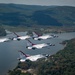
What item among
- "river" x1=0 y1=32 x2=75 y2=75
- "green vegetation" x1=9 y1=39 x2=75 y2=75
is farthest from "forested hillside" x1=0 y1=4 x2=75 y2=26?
"green vegetation" x1=9 y1=39 x2=75 y2=75

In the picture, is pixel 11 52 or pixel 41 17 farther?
pixel 41 17

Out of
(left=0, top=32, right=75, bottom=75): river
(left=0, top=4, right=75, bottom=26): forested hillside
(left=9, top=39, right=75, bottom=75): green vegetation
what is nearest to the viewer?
(left=9, top=39, right=75, bottom=75): green vegetation

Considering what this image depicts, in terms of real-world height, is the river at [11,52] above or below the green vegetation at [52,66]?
below

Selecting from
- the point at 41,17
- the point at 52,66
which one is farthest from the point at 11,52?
the point at 41,17

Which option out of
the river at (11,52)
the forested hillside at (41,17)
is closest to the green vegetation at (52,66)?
the river at (11,52)

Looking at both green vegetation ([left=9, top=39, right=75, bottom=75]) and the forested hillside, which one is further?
the forested hillside

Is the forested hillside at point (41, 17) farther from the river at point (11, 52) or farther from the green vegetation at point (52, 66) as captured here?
the green vegetation at point (52, 66)

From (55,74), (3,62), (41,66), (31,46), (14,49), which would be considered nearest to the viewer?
(55,74)

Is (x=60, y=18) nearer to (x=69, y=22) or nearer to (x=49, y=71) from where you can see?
(x=69, y=22)

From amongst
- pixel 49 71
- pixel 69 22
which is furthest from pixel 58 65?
pixel 69 22

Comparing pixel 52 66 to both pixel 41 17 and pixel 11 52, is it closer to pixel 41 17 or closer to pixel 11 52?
pixel 11 52

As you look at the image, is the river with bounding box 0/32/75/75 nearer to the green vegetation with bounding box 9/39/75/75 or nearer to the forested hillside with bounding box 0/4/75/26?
the green vegetation with bounding box 9/39/75/75
